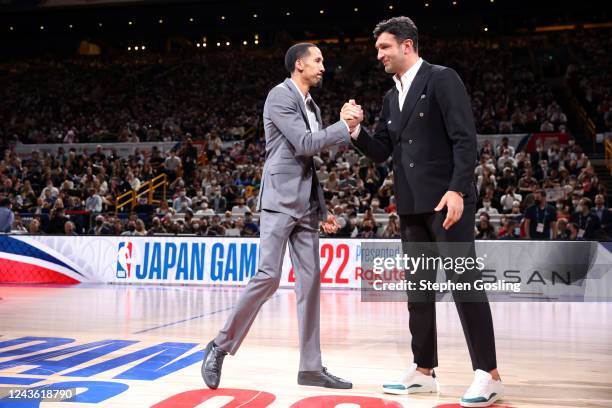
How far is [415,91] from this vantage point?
11.5 ft

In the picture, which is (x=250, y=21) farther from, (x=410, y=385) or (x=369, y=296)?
(x=410, y=385)

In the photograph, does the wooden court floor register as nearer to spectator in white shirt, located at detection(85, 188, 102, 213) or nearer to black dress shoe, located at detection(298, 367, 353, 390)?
black dress shoe, located at detection(298, 367, 353, 390)

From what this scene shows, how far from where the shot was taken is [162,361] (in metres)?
4.21

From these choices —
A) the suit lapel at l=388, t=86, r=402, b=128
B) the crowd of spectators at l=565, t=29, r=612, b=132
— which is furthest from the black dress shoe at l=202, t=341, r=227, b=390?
the crowd of spectators at l=565, t=29, r=612, b=132

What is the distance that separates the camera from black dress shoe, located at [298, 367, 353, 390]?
3551 millimetres

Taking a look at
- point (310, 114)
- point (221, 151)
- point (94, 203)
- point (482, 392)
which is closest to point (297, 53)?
point (310, 114)

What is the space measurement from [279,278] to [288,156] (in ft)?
2.30

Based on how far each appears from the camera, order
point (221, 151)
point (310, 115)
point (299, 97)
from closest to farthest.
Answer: point (299, 97)
point (310, 115)
point (221, 151)

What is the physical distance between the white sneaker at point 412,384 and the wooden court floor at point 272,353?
64 millimetres

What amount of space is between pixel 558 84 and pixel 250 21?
43.1 feet

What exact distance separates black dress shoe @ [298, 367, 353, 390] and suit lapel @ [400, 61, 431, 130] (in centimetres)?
145

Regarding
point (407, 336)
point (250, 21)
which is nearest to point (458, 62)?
point (250, 21)

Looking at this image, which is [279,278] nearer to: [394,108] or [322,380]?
[322,380]

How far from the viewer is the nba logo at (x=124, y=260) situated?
36.3ft
